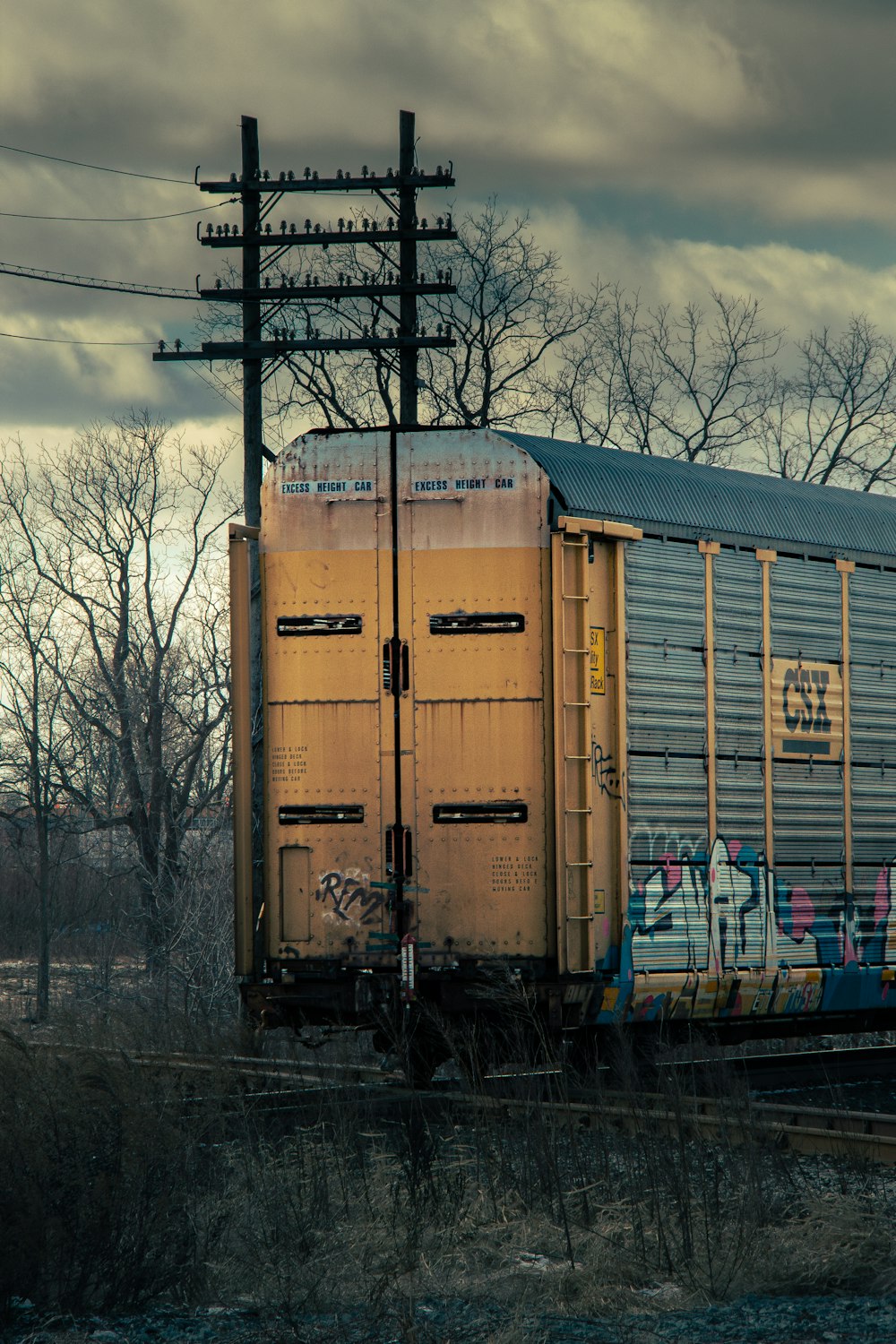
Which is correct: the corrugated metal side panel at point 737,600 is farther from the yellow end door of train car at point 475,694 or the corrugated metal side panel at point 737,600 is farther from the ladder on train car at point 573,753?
the yellow end door of train car at point 475,694

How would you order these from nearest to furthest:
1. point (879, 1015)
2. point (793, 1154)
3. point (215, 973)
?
1. point (793, 1154)
2. point (879, 1015)
3. point (215, 973)

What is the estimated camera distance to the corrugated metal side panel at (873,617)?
41.3 ft

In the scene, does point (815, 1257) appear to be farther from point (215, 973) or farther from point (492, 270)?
point (492, 270)

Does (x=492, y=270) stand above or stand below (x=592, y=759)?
above

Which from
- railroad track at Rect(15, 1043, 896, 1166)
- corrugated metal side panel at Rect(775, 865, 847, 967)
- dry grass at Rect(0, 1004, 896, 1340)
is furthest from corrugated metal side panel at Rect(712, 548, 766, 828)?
dry grass at Rect(0, 1004, 896, 1340)

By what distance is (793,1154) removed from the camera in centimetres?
824

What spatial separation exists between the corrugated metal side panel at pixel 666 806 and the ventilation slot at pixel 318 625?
224cm

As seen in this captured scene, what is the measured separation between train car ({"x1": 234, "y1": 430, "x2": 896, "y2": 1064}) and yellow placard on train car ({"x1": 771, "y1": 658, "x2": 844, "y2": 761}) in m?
0.74

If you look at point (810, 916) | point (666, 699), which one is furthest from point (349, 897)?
point (810, 916)

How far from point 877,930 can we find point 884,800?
43.6 inches

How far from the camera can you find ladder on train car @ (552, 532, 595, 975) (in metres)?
10.2

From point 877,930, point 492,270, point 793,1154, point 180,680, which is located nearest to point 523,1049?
point 793,1154

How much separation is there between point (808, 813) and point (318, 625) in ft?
14.3

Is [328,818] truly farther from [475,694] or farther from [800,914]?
[800,914]
